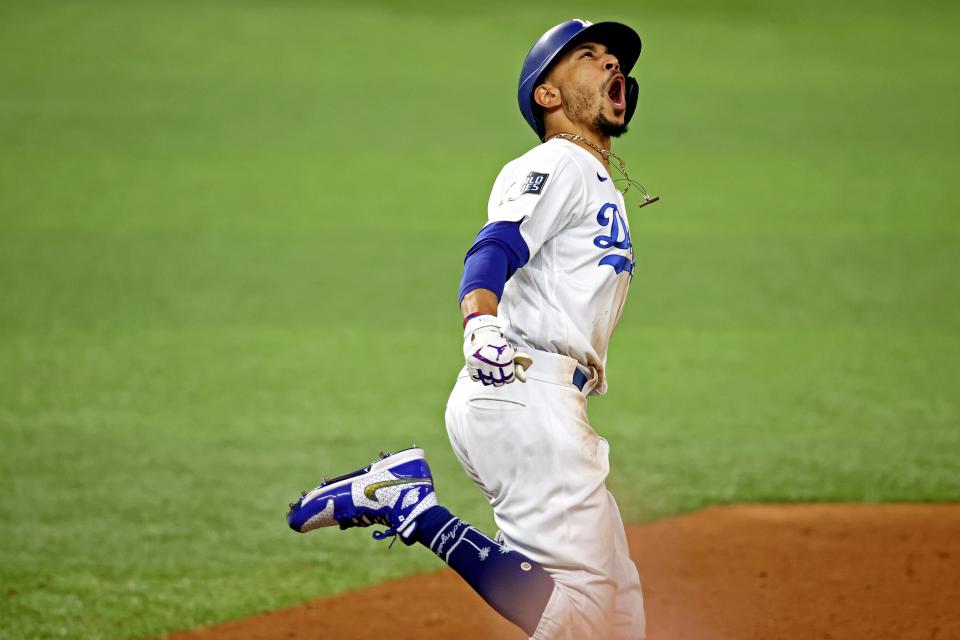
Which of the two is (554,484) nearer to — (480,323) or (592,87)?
(480,323)

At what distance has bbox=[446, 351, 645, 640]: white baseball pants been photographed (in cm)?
332

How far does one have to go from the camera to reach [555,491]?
131 inches

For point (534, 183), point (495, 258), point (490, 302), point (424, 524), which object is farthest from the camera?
point (424, 524)

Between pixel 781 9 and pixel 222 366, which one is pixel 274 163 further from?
pixel 781 9

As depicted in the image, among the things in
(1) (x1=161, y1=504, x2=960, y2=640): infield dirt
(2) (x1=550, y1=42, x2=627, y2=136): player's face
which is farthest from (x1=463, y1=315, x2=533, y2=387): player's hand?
(1) (x1=161, y1=504, x2=960, y2=640): infield dirt

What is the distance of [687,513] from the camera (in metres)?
5.82

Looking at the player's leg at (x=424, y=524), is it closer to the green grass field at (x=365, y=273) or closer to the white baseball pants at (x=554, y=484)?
the white baseball pants at (x=554, y=484)

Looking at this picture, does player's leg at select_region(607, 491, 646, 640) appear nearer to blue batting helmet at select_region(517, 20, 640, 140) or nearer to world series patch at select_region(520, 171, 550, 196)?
world series patch at select_region(520, 171, 550, 196)

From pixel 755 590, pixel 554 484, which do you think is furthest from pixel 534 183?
pixel 755 590

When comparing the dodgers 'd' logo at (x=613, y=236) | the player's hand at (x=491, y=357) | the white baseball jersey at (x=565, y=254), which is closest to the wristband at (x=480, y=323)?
the player's hand at (x=491, y=357)

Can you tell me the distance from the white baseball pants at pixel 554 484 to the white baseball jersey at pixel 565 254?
3.2 inches

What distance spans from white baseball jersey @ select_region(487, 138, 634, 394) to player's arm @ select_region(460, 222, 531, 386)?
81 mm

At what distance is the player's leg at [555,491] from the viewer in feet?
10.9

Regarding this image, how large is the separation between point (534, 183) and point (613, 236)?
28cm
